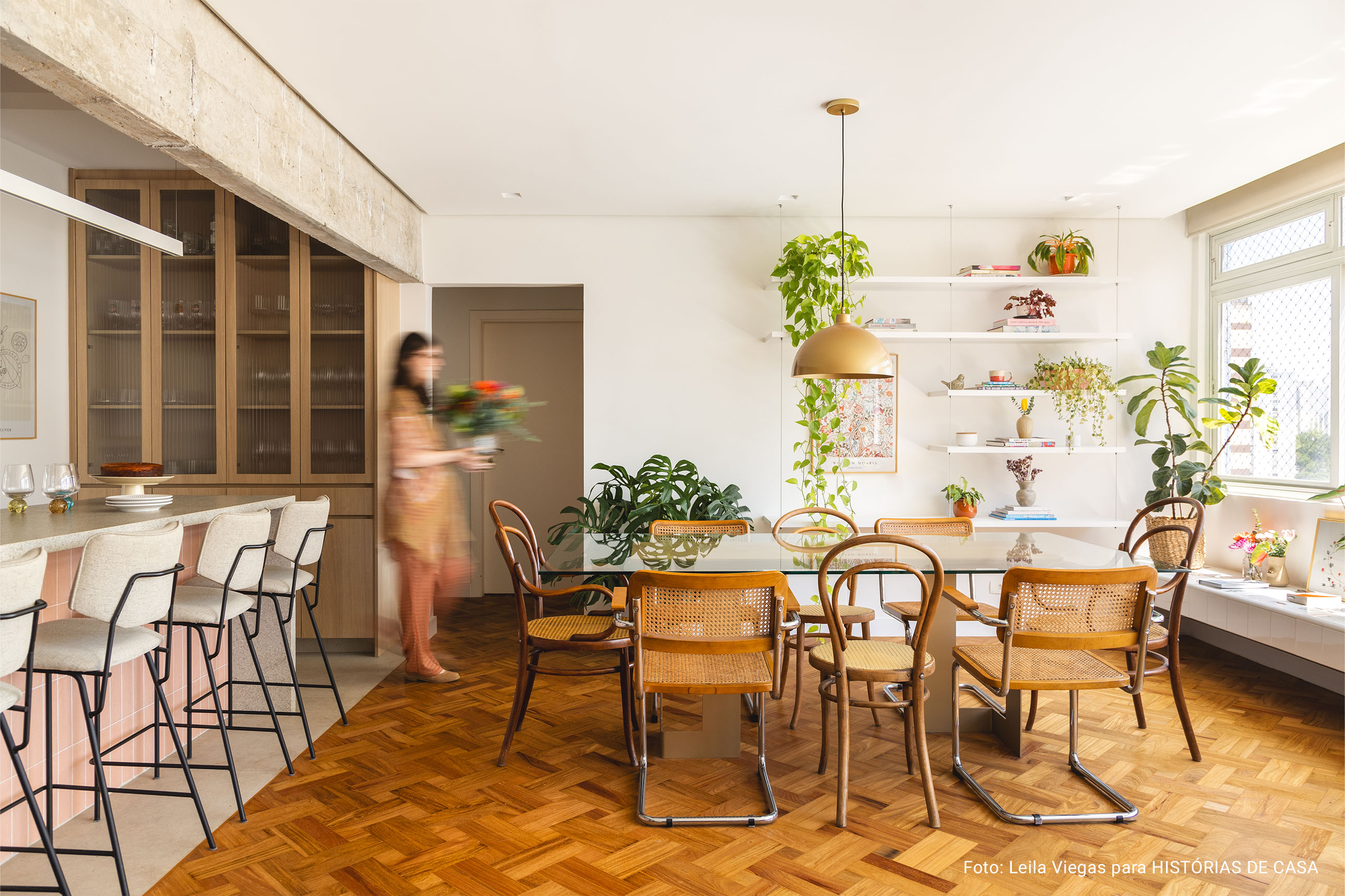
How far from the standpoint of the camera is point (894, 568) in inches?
97.1

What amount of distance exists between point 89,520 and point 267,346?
6.74ft

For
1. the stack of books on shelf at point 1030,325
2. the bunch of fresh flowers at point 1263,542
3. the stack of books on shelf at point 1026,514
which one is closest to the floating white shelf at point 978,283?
the stack of books on shelf at point 1030,325

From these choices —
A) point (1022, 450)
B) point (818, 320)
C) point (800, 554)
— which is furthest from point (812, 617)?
point (1022, 450)

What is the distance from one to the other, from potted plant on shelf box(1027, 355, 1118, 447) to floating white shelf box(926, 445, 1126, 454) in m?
0.13

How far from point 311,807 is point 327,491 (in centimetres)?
218

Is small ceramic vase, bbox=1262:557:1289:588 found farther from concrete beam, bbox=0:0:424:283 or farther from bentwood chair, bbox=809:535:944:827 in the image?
concrete beam, bbox=0:0:424:283

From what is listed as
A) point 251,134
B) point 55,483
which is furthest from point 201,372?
point 251,134

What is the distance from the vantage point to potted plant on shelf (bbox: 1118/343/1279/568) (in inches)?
166

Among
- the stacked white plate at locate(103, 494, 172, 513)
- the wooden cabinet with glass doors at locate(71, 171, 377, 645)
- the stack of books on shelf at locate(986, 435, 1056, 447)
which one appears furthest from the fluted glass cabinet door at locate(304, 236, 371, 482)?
the stack of books on shelf at locate(986, 435, 1056, 447)

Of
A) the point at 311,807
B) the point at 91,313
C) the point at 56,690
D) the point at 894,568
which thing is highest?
the point at 91,313

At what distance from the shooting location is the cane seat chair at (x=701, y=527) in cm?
364

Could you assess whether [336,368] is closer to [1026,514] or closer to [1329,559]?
[1026,514]

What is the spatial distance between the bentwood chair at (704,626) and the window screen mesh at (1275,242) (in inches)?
151

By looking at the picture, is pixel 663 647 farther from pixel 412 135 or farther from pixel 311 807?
pixel 412 135
